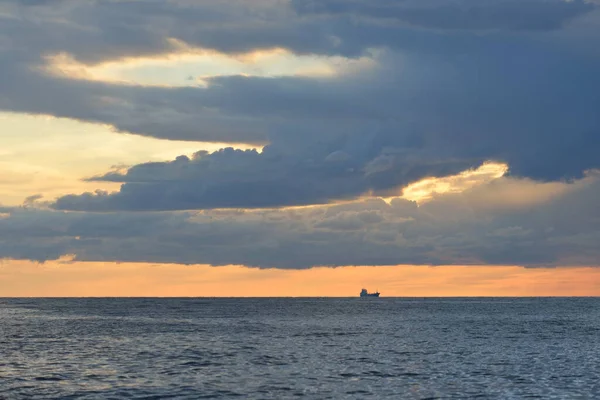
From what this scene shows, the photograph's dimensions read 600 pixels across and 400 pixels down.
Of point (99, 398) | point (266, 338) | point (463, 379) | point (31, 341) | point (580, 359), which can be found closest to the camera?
point (99, 398)

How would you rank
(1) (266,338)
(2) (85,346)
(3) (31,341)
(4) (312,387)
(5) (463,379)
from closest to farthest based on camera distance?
(4) (312,387) < (5) (463,379) < (2) (85,346) < (3) (31,341) < (1) (266,338)

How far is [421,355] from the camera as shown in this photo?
9362cm

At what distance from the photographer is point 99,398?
58844 millimetres

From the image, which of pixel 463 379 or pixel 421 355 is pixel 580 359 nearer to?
pixel 421 355

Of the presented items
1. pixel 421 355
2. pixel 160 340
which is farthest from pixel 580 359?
pixel 160 340

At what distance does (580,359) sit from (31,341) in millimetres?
75463

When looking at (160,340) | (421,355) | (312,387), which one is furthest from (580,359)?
(160,340)

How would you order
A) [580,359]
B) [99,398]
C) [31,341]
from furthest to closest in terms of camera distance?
[31,341], [580,359], [99,398]

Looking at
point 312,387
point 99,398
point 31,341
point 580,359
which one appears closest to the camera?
point 99,398

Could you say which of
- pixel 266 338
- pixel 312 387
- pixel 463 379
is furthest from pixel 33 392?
pixel 266 338

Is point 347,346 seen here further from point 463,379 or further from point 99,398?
point 99,398

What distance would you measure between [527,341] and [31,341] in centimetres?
7314

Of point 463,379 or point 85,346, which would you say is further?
point 85,346

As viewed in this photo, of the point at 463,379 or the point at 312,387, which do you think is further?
the point at 463,379
